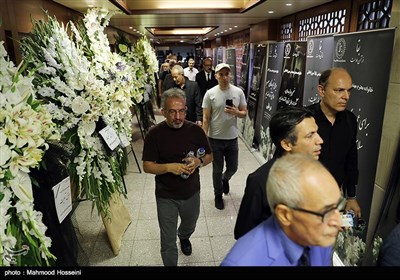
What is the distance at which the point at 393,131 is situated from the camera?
194 cm

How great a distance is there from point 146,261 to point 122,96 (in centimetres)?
138

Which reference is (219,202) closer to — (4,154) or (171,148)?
(171,148)

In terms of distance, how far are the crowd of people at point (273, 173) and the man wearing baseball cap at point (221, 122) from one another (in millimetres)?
11

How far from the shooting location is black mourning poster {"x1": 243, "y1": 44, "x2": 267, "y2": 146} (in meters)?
5.10

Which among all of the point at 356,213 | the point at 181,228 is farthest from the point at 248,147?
the point at 356,213

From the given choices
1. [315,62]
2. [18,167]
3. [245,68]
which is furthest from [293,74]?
[18,167]

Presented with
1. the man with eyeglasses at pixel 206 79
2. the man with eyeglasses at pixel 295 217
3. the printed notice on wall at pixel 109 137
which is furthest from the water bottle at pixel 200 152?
the man with eyeglasses at pixel 206 79

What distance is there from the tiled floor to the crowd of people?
14 centimetres

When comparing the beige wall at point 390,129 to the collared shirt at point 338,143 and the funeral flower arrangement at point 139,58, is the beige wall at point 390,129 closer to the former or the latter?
the collared shirt at point 338,143

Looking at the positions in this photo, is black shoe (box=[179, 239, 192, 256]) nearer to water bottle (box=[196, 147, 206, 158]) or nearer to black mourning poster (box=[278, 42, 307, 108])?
water bottle (box=[196, 147, 206, 158])

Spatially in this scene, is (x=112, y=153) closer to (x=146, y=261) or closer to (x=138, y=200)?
(x=146, y=261)

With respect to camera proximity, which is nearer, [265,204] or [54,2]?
[265,204]

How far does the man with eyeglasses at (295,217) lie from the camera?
858 millimetres

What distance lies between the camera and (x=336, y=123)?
2.00 m
